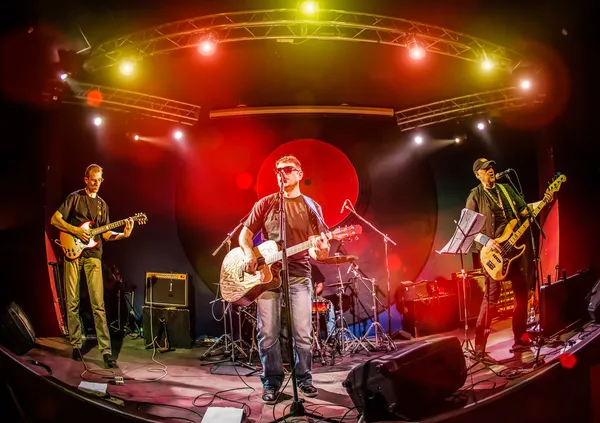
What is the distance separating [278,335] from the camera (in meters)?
4.12

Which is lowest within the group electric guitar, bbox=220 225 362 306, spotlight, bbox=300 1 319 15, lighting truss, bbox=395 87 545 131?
electric guitar, bbox=220 225 362 306

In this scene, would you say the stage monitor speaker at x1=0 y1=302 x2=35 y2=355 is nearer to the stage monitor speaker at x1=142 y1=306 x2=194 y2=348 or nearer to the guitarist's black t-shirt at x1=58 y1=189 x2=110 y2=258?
the guitarist's black t-shirt at x1=58 y1=189 x2=110 y2=258

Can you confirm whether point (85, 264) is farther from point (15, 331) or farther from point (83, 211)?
point (15, 331)

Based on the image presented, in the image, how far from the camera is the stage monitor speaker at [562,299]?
213 inches

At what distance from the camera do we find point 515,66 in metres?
6.38

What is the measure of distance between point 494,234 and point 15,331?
17.5ft

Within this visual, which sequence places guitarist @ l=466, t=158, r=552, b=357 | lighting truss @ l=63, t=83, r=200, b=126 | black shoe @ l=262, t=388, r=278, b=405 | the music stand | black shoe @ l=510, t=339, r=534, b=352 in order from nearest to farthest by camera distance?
black shoe @ l=262, t=388, r=278, b=405 < the music stand < guitarist @ l=466, t=158, r=552, b=357 < black shoe @ l=510, t=339, r=534, b=352 < lighting truss @ l=63, t=83, r=200, b=126

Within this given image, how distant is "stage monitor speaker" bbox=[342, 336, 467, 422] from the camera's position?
301 cm

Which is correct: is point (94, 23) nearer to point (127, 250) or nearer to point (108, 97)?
point (108, 97)

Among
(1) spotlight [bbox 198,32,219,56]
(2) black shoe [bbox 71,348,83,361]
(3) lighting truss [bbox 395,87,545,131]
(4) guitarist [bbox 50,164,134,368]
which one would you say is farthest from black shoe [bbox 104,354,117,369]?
(3) lighting truss [bbox 395,87,545,131]

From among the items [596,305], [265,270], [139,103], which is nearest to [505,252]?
[596,305]

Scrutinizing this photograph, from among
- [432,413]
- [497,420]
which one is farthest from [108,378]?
[497,420]

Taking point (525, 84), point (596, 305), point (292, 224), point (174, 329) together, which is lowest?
point (174, 329)

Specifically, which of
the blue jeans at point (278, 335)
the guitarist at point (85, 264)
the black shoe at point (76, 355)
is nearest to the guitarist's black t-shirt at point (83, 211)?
the guitarist at point (85, 264)
